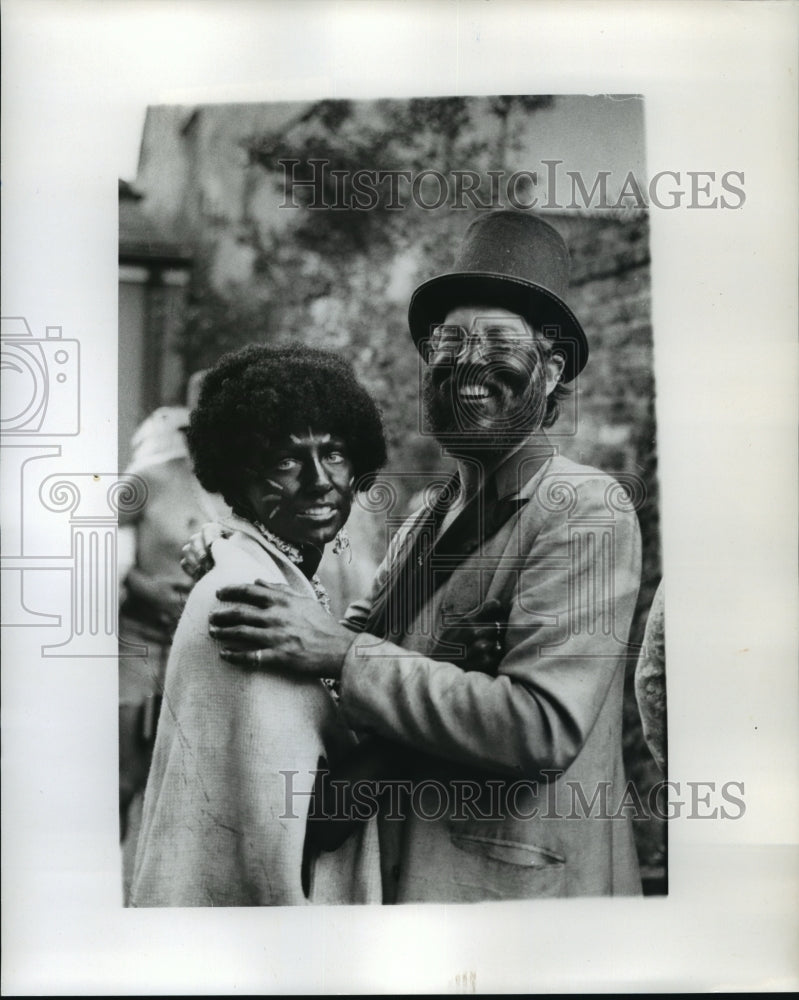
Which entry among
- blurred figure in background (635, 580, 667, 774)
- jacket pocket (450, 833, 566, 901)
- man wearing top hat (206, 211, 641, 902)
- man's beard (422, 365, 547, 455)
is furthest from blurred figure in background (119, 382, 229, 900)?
blurred figure in background (635, 580, 667, 774)

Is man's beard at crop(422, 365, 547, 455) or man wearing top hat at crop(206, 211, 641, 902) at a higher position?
man's beard at crop(422, 365, 547, 455)

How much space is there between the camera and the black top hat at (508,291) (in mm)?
2342

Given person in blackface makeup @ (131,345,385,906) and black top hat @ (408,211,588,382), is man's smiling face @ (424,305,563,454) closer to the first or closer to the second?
black top hat @ (408,211,588,382)

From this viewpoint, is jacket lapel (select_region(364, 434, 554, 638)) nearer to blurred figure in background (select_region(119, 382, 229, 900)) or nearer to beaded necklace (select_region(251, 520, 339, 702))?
beaded necklace (select_region(251, 520, 339, 702))

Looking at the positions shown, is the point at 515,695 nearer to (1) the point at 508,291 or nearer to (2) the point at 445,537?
(2) the point at 445,537

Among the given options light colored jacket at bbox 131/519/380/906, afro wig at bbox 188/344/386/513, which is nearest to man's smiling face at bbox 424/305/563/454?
afro wig at bbox 188/344/386/513

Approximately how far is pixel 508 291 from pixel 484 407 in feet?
1.06

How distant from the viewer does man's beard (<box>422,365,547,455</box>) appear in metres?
2.33

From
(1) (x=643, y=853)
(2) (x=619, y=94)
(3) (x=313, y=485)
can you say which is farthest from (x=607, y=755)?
(2) (x=619, y=94)

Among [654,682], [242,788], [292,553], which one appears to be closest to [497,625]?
[654,682]

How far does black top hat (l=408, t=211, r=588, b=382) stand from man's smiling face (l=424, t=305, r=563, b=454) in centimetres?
3

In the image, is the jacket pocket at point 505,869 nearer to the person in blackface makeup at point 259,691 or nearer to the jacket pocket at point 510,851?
the jacket pocket at point 510,851

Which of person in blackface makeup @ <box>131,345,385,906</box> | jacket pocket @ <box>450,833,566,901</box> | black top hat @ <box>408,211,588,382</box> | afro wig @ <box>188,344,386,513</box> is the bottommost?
jacket pocket @ <box>450,833,566,901</box>

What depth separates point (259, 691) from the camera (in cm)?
230
